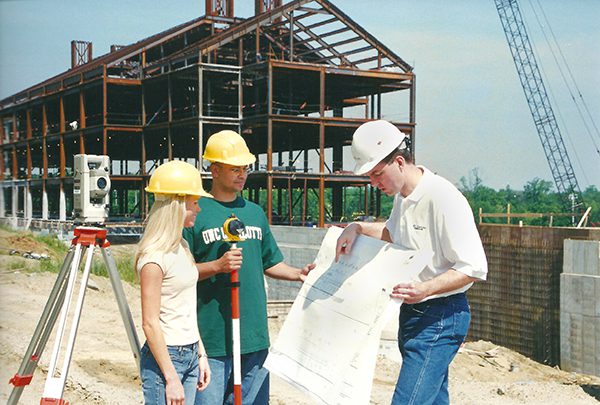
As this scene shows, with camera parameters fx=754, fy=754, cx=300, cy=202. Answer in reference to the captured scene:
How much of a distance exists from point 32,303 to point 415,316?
10884 mm

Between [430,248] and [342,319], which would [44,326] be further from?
[430,248]

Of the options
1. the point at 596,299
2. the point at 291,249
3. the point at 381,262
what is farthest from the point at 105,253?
the point at 291,249

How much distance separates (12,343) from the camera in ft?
30.3

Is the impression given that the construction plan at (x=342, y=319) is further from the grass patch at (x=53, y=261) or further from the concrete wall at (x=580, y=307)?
the concrete wall at (x=580, y=307)

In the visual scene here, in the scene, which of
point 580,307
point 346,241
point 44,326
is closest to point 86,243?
point 44,326

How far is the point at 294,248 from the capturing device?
2291 cm

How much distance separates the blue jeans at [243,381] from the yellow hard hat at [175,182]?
92 centimetres

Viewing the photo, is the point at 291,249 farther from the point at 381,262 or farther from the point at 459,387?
the point at 381,262

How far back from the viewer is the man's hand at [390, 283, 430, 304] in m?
3.12

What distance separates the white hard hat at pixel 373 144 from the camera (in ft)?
10.9

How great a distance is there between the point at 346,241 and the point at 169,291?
861mm

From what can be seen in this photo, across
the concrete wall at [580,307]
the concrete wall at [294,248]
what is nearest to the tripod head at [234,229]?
the concrete wall at [580,307]

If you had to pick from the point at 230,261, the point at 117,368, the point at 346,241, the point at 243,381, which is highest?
the point at 346,241

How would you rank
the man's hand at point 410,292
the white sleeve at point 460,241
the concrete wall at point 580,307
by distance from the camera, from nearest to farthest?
the man's hand at point 410,292, the white sleeve at point 460,241, the concrete wall at point 580,307
